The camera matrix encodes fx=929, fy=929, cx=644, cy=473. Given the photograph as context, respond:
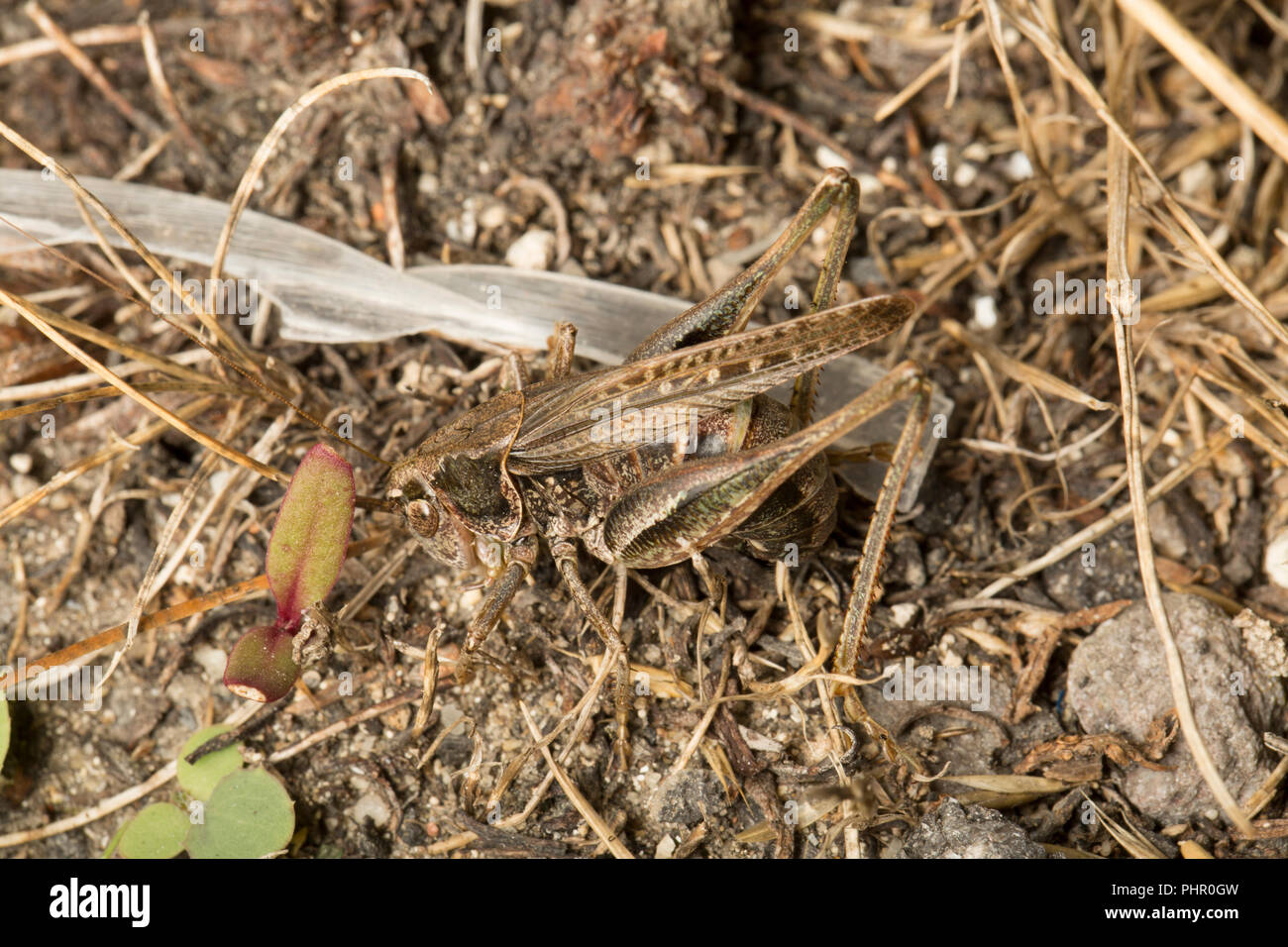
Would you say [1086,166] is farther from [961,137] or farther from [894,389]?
[894,389]

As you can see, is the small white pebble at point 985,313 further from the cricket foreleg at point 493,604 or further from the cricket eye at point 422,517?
the cricket eye at point 422,517

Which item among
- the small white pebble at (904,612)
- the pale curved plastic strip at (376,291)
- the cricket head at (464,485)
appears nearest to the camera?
the cricket head at (464,485)

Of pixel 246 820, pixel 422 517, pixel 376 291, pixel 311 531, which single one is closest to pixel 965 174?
pixel 376 291

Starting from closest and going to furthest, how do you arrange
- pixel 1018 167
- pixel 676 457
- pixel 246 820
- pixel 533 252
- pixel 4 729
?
pixel 676 457 < pixel 246 820 < pixel 4 729 < pixel 533 252 < pixel 1018 167

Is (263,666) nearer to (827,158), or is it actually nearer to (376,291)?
(376,291)

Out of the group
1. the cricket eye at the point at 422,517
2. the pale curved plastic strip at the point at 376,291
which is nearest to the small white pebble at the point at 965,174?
the pale curved plastic strip at the point at 376,291
